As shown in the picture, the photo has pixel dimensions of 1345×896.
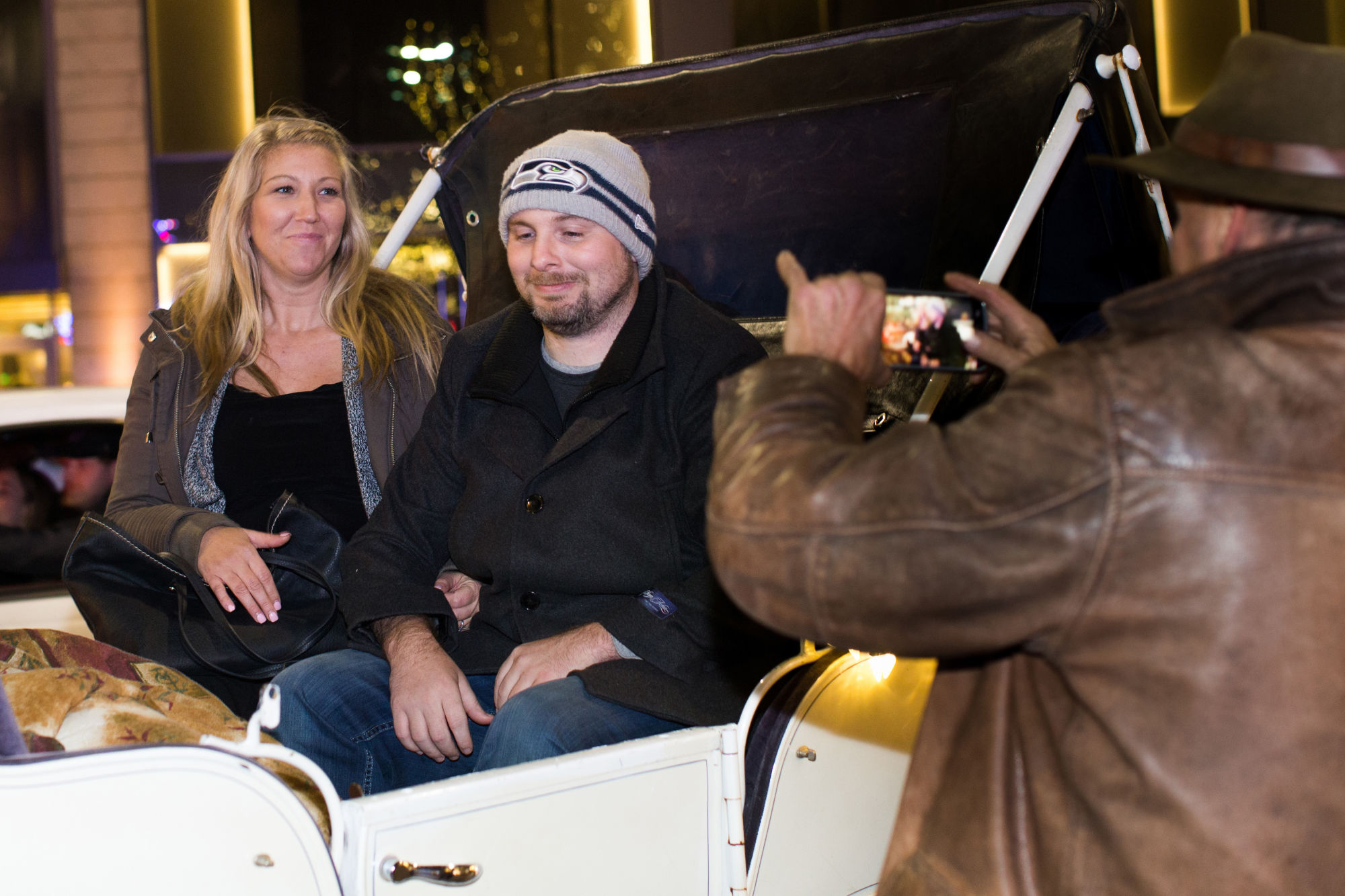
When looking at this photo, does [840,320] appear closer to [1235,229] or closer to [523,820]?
[1235,229]

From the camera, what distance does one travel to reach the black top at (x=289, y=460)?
2.56 m

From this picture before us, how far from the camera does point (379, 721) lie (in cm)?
213

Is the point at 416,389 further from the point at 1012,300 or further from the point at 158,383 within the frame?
the point at 1012,300

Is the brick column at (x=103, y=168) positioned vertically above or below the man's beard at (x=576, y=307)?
above

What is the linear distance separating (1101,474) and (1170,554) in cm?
9

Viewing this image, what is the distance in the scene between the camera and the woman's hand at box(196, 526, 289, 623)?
224 centimetres

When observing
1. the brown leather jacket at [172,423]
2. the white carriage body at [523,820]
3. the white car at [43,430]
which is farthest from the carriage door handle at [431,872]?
the white car at [43,430]

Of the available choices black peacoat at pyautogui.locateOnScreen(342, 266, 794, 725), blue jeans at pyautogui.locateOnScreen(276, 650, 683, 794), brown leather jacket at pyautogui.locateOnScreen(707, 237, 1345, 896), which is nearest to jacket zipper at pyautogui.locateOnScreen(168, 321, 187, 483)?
black peacoat at pyautogui.locateOnScreen(342, 266, 794, 725)

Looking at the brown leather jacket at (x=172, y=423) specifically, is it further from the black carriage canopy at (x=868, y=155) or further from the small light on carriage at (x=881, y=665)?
the small light on carriage at (x=881, y=665)

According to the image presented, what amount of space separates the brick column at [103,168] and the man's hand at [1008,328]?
8.21 m

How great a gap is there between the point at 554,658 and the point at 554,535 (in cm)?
23

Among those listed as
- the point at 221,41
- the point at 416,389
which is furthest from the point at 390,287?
the point at 221,41

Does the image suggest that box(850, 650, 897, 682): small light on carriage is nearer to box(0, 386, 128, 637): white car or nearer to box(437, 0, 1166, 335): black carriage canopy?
box(437, 0, 1166, 335): black carriage canopy

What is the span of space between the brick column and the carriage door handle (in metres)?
7.90
